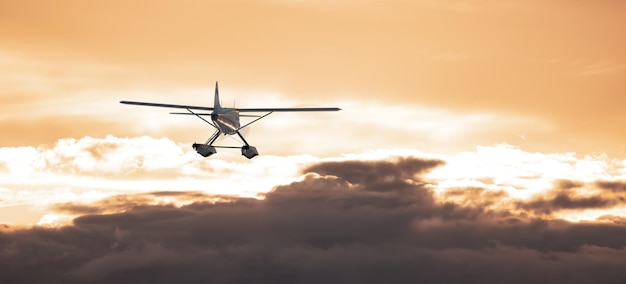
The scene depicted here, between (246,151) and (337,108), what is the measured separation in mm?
17905

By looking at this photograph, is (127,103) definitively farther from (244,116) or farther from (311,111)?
(311,111)

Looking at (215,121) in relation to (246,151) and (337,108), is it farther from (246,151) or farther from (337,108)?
(337,108)

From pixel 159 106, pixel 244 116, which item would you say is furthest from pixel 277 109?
pixel 159 106

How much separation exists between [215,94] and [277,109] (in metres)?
12.1

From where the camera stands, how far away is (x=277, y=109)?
634 ft

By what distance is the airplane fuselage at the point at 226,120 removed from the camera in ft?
614

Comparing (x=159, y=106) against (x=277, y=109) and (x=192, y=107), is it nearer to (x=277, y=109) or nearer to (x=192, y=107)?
(x=192, y=107)

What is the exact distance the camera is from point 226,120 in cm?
18775

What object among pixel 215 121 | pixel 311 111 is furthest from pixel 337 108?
pixel 215 121

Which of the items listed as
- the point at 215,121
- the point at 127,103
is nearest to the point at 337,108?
the point at 215,121

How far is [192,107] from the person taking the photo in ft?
613

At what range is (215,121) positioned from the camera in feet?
614

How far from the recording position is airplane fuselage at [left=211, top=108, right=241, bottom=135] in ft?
614

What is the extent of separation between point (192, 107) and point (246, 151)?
12.4m
